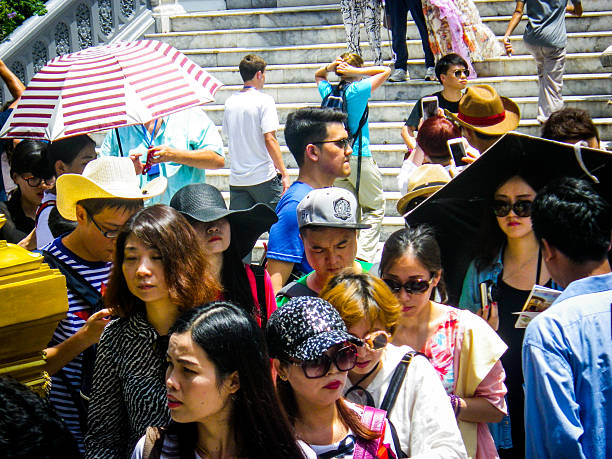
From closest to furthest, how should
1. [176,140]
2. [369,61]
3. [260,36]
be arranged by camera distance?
[176,140] → [369,61] → [260,36]

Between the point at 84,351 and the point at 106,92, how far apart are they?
199 centimetres

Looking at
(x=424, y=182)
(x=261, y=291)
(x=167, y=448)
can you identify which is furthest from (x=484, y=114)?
(x=167, y=448)

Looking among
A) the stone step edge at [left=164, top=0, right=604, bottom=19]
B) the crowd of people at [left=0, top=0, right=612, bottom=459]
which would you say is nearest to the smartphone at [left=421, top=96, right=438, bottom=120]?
the crowd of people at [left=0, top=0, right=612, bottom=459]

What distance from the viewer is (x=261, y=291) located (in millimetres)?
3664

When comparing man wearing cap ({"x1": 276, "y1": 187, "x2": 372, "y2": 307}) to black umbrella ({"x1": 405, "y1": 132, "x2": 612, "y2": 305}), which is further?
man wearing cap ({"x1": 276, "y1": 187, "x2": 372, "y2": 307})

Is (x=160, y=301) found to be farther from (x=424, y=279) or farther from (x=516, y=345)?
(x=516, y=345)

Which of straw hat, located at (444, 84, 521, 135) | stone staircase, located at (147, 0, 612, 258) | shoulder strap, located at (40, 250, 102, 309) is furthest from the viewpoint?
stone staircase, located at (147, 0, 612, 258)

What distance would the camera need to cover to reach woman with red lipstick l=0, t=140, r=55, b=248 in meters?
5.29

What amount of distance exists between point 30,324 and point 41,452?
741mm

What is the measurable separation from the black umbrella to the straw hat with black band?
2.29ft

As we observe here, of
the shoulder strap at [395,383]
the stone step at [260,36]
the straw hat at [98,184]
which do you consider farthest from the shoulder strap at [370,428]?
the stone step at [260,36]

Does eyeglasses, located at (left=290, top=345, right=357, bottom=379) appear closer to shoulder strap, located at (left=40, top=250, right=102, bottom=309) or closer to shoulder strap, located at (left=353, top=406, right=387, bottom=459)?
shoulder strap, located at (left=353, top=406, right=387, bottom=459)

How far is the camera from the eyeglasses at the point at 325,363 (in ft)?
8.46

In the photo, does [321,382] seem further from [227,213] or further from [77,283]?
[77,283]
